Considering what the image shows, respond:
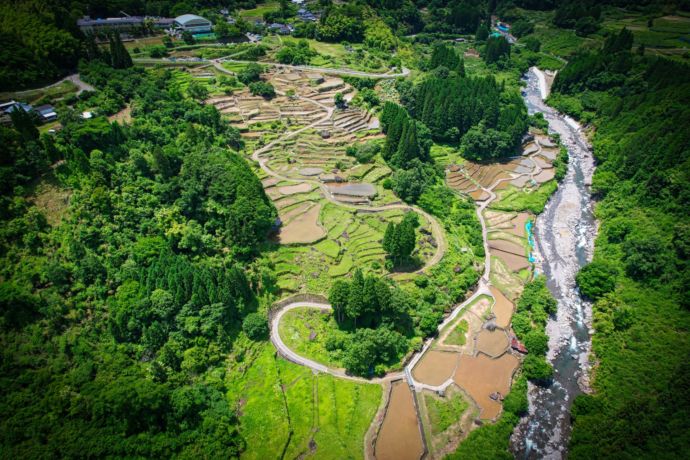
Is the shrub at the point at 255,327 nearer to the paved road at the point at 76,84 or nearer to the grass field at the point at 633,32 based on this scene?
the paved road at the point at 76,84

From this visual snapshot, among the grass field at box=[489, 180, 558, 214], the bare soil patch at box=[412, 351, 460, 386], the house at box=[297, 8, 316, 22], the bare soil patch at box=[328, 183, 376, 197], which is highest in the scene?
the house at box=[297, 8, 316, 22]

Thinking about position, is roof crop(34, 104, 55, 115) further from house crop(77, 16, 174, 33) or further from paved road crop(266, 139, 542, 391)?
paved road crop(266, 139, 542, 391)

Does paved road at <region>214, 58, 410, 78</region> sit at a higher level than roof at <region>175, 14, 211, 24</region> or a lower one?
lower

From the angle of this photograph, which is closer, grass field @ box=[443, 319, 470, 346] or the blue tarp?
grass field @ box=[443, 319, 470, 346]

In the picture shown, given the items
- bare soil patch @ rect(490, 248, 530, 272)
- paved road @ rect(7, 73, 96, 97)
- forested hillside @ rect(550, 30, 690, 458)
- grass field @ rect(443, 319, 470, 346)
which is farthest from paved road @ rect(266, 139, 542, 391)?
paved road @ rect(7, 73, 96, 97)

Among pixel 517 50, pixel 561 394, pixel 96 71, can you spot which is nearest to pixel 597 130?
pixel 517 50

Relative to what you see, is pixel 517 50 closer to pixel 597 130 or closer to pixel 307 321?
pixel 597 130

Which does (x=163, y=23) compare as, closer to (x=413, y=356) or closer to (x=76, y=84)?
(x=76, y=84)

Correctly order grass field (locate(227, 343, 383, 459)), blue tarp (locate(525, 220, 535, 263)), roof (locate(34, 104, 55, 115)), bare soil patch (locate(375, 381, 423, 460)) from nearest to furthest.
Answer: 1. grass field (locate(227, 343, 383, 459))
2. bare soil patch (locate(375, 381, 423, 460))
3. blue tarp (locate(525, 220, 535, 263))
4. roof (locate(34, 104, 55, 115))
